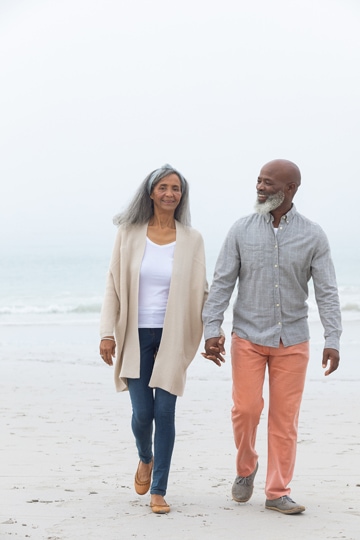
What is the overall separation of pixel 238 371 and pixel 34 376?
745 centimetres

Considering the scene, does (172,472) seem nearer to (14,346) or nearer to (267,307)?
(267,307)

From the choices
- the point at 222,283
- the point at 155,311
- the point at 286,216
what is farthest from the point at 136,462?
the point at 286,216

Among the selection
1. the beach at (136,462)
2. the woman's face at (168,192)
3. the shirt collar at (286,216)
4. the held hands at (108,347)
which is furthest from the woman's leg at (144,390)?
the shirt collar at (286,216)

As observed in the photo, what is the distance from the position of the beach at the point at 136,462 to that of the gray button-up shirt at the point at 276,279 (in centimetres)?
92

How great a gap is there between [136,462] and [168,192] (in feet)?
7.41

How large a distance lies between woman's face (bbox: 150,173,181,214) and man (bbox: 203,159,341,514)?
377mm

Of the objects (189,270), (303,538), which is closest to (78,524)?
(303,538)

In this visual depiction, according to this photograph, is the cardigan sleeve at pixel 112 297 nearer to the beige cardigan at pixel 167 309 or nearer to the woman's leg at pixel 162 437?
the beige cardigan at pixel 167 309

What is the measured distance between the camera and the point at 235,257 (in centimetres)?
483

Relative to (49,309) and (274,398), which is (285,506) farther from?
(49,309)

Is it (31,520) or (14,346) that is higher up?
(31,520)

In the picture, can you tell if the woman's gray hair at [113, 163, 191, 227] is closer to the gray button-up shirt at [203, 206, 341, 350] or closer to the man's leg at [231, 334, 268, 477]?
the gray button-up shirt at [203, 206, 341, 350]

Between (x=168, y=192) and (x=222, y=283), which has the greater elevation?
(x=168, y=192)

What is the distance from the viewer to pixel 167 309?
191 inches
